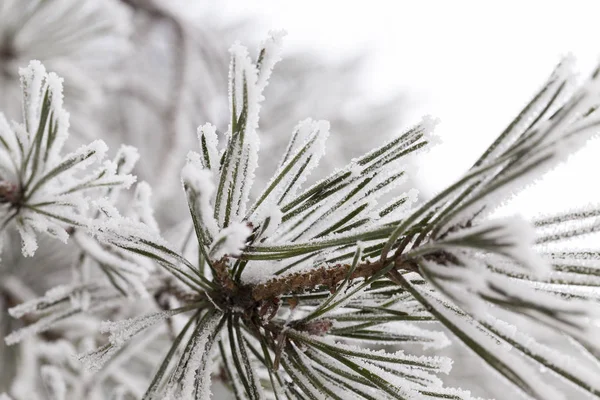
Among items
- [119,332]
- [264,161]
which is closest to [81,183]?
[119,332]

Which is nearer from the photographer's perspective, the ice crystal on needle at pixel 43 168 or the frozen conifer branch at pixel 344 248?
the frozen conifer branch at pixel 344 248

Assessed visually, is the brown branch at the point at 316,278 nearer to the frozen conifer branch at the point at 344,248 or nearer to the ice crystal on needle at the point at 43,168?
the frozen conifer branch at the point at 344,248

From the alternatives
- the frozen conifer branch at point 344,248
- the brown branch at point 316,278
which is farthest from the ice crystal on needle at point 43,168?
the brown branch at point 316,278

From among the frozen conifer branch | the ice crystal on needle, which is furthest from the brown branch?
the ice crystal on needle

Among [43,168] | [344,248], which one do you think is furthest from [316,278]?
[43,168]

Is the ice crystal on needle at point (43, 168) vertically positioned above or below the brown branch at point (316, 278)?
above

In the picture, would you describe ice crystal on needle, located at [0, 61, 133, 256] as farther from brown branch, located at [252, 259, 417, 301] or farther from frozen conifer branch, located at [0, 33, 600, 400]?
brown branch, located at [252, 259, 417, 301]
